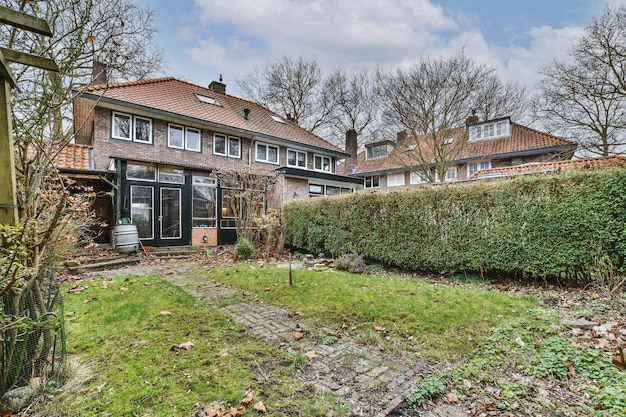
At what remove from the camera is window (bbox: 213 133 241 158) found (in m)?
15.4

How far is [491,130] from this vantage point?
73.2 feet

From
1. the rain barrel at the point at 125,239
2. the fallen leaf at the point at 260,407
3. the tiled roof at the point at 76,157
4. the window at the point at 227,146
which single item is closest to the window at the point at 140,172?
A: the tiled roof at the point at 76,157

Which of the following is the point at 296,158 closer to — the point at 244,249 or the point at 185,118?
the point at 185,118

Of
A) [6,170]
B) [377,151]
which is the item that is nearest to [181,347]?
[6,170]

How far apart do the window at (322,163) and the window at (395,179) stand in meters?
8.66

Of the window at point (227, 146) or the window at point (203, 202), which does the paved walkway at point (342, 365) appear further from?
the window at point (227, 146)

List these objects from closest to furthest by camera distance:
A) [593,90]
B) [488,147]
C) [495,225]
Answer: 1. [495,225]
2. [593,90]
3. [488,147]

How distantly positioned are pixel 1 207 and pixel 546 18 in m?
19.8

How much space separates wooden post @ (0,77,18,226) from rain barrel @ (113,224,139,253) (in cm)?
842

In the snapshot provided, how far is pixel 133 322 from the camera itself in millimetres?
3953

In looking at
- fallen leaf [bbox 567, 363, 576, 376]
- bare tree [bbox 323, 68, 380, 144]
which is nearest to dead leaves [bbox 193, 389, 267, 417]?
fallen leaf [bbox 567, 363, 576, 376]

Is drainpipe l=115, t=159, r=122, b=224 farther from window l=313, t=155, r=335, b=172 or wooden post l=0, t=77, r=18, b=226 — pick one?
window l=313, t=155, r=335, b=172

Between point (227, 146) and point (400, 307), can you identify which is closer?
point (400, 307)

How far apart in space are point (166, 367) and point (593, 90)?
62.4 ft
